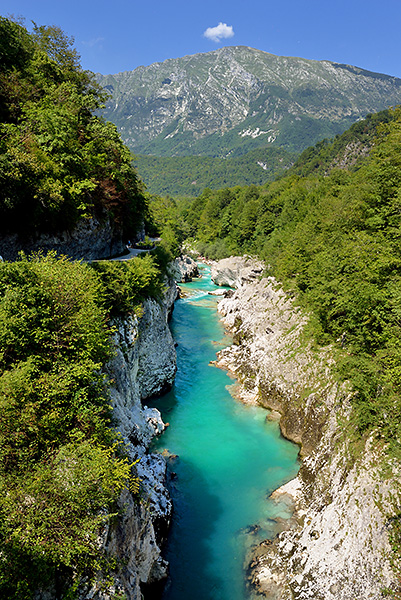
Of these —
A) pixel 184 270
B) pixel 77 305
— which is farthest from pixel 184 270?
pixel 77 305

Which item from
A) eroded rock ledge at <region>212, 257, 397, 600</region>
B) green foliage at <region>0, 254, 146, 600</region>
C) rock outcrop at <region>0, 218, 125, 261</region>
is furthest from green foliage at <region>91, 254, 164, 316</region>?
eroded rock ledge at <region>212, 257, 397, 600</region>

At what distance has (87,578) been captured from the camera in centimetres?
697

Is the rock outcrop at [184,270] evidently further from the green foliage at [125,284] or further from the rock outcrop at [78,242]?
the green foliage at [125,284]

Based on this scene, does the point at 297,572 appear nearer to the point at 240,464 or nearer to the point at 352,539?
→ the point at 352,539

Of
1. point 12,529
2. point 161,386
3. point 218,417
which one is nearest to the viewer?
point 12,529

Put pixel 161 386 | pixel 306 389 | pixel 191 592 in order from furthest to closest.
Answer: pixel 161 386 → pixel 306 389 → pixel 191 592

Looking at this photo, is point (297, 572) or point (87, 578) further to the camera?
point (297, 572)

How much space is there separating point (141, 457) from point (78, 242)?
12830 millimetres

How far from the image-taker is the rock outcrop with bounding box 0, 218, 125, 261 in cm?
1582

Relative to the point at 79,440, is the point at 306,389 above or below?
below

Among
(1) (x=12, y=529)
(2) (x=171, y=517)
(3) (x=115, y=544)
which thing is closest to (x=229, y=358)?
(2) (x=171, y=517)

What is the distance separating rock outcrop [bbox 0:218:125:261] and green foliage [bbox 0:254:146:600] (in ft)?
18.1

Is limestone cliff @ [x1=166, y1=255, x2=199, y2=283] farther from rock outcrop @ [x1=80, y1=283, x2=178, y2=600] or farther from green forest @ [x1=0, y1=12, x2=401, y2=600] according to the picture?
rock outcrop @ [x1=80, y1=283, x2=178, y2=600]

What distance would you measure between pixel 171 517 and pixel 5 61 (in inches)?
1122
